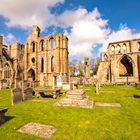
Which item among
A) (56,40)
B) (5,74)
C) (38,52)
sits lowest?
(5,74)

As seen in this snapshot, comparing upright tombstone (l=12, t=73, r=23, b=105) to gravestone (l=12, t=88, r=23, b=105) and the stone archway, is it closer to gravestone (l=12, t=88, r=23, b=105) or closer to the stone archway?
gravestone (l=12, t=88, r=23, b=105)

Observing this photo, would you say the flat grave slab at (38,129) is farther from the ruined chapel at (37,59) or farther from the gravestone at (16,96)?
the ruined chapel at (37,59)

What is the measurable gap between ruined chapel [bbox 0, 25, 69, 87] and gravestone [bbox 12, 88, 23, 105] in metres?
22.6

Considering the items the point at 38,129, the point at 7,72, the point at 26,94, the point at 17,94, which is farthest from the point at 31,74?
the point at 38,129

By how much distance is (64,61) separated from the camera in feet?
125

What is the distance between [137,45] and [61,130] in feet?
127

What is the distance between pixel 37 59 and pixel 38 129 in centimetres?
3644

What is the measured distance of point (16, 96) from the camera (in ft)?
41.0

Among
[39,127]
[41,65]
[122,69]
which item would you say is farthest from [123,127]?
[122,69]

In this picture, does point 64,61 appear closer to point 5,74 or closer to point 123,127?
→ point 5,74

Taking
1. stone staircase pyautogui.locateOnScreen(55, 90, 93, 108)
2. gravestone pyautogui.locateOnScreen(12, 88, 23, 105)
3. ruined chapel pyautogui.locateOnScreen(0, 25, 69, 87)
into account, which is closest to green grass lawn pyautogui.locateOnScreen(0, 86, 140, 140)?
stone staircase pyautogui.locateOnScreen(55, 90, 93, 108)

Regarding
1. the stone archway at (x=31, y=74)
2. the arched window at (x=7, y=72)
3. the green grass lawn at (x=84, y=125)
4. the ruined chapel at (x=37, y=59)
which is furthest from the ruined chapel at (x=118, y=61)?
the green grass lawn at (x=84, y=125)

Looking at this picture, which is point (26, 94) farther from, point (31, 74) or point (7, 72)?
point (31, 74)

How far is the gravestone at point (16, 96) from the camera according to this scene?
1208 centimetres
